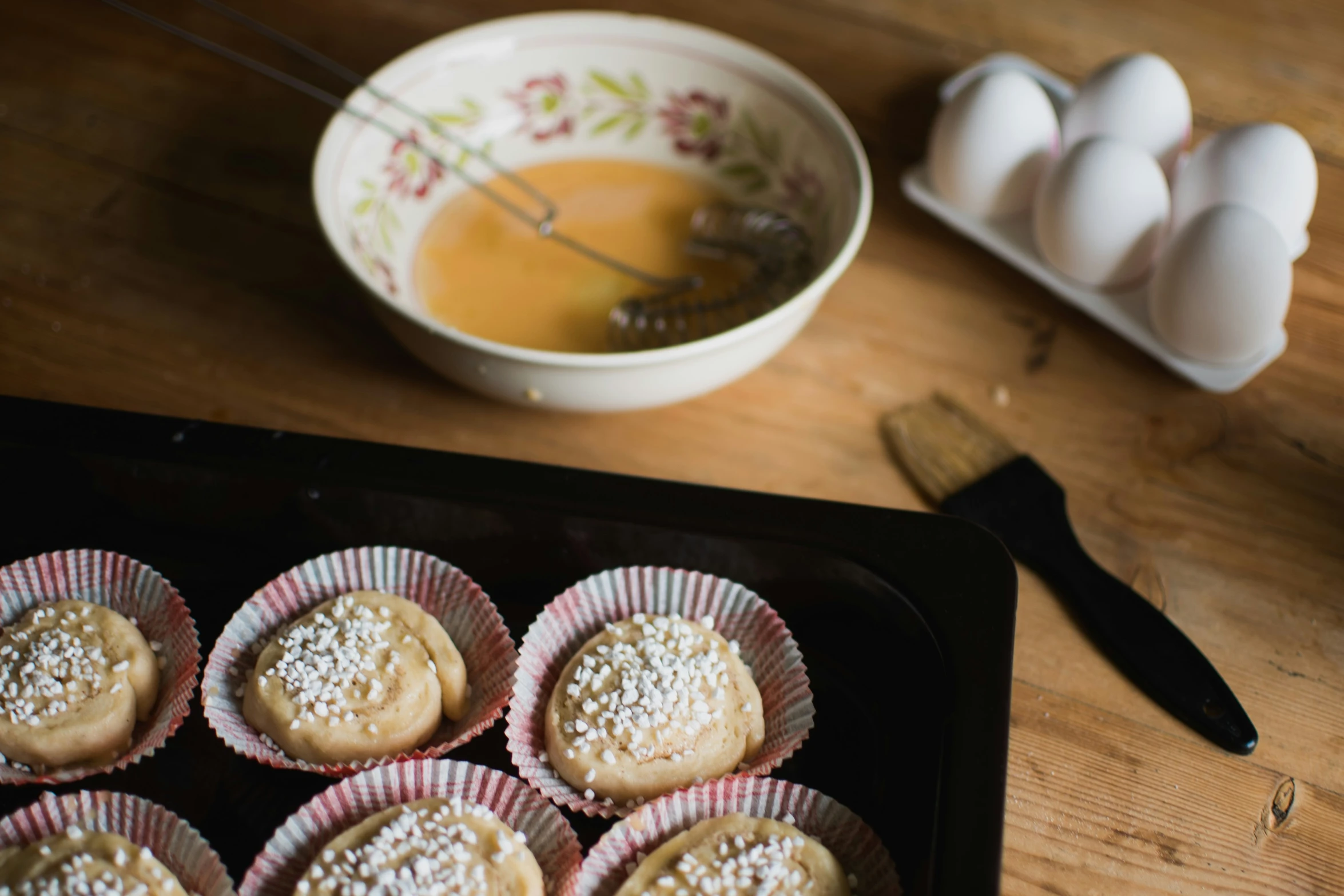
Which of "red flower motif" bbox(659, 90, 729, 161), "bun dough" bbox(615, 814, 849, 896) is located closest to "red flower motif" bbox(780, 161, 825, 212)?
"red flower motif" bbox(659, 90, 729, 161)

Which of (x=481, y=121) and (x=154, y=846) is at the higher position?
(x=481, y=121)

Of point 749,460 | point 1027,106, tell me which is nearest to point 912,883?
point 749,460

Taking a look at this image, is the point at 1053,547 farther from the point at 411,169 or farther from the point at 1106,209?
the point at 411,169

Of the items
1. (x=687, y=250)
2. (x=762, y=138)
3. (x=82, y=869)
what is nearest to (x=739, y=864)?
(x=82, y=869)

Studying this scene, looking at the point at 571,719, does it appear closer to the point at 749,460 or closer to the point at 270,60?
the point at 749,460

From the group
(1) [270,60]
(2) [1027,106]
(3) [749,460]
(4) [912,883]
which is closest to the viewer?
(4) [912,883]

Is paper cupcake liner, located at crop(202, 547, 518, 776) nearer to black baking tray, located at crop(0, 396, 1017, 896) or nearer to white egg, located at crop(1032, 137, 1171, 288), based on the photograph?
black baking tray, located at crop(0, 396, 1017, 896)
